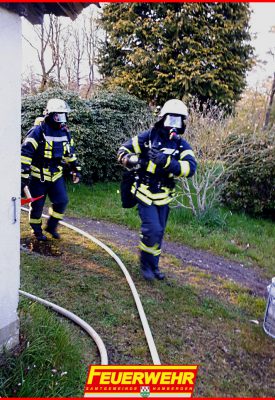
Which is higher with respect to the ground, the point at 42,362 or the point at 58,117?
the point at 58,117

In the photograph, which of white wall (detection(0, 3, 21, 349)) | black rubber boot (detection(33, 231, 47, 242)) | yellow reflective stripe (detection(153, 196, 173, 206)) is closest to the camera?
white wall (detection(0, 3, 21, 349))

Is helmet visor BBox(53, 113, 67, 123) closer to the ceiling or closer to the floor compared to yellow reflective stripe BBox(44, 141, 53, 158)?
closer to the ceiling

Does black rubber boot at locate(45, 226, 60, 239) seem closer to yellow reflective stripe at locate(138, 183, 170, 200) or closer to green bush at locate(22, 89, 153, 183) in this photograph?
yellow reflective stripe at locate(138, 183, 170, 200)

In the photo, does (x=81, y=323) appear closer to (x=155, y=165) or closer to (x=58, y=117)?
(x=155, y=165)

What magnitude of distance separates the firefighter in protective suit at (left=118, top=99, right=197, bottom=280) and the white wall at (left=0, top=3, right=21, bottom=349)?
5.96ft

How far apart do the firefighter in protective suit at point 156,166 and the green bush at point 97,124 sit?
13.4 ft

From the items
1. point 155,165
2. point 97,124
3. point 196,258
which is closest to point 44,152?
point 155,165

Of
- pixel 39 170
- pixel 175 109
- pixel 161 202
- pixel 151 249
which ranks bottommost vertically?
pixel 151 249

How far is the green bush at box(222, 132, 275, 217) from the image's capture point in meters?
7.17

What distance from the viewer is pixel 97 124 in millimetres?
8789

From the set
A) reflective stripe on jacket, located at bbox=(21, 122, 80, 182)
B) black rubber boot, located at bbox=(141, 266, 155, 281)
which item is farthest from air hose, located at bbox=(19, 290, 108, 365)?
reflective stripe on jacket, located at bbox=(21, 122, 80, 182)

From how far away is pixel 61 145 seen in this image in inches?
193

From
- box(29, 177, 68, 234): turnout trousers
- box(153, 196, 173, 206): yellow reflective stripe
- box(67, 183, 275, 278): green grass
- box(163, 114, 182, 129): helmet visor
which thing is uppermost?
box(163, 114, 182, 129): helmet visor

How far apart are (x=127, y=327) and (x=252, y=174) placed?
495 centimetres
